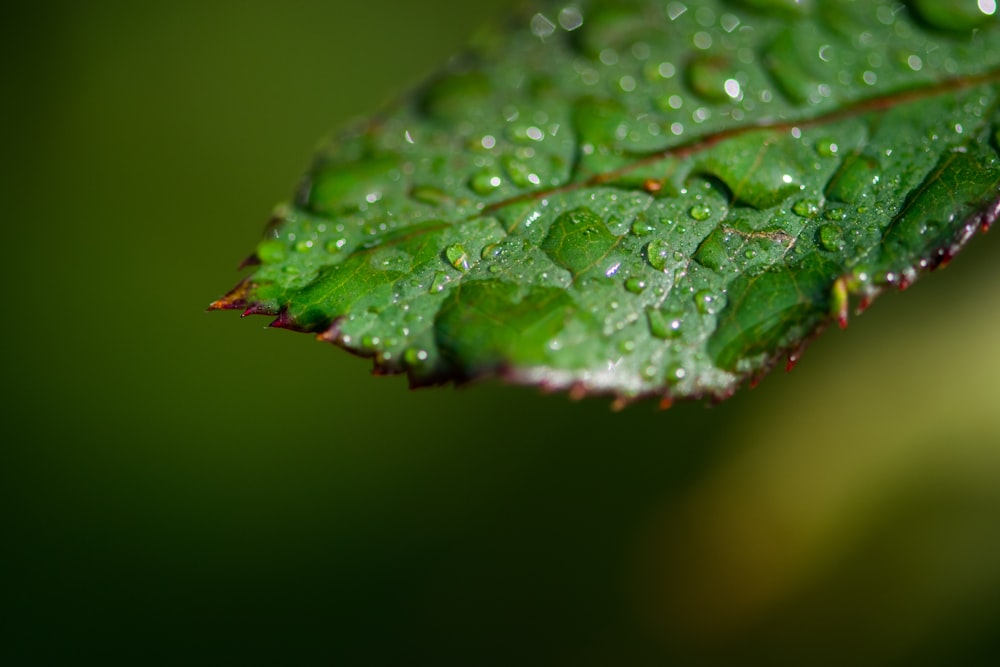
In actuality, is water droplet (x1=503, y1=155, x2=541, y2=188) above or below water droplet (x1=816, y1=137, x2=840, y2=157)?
above

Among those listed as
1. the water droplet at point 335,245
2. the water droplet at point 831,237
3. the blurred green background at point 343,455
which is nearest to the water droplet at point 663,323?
the water droplet at point 831,237


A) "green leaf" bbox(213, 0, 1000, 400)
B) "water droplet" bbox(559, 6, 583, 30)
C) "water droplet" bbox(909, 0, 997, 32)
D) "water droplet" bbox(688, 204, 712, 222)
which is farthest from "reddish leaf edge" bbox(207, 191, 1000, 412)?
"water droplet" bbox(559, 6, 583, 30)

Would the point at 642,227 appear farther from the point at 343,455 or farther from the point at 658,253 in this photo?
Answer: the point at 343,455

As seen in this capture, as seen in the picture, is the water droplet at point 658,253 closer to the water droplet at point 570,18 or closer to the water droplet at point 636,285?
the water droplet at point 636,285

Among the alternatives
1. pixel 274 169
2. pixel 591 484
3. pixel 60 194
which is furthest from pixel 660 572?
pixel 60 194

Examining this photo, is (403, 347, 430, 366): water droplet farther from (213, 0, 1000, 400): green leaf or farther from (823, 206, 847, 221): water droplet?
(823, 206, 847, 221): water droplet

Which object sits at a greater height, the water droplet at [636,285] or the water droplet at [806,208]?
the water droplet at [806,208]
